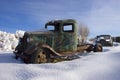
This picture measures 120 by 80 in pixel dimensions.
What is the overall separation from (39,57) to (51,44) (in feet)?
4.11

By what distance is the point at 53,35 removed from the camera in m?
10.8

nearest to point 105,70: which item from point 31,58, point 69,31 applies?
point 31,58

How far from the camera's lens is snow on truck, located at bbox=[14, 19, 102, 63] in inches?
385

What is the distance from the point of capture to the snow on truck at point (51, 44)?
9781mm

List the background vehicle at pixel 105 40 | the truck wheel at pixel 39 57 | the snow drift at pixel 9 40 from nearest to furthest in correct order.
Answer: the truck wheel at pixel 39 57
the snow drift at pixel 9 40
the background vehicle at pixel 105 40

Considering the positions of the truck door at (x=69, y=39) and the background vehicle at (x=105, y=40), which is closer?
the truck door at (x=69, y=39)

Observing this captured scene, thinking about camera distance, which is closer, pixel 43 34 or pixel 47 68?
pixel 47 68

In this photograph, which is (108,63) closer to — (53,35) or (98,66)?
(98,66)

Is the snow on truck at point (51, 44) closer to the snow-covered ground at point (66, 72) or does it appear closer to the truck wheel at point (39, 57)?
the truck wheel at point (39, 57)

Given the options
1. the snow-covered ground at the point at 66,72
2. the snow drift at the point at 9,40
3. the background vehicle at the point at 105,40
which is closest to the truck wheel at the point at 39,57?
the snow-covered ground at the point at 66,72

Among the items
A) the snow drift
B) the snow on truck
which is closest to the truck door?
the snow on truck

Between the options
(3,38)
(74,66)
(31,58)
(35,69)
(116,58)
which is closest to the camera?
(35,69)

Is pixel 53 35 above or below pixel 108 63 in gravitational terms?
above

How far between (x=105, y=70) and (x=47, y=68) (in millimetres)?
1678
